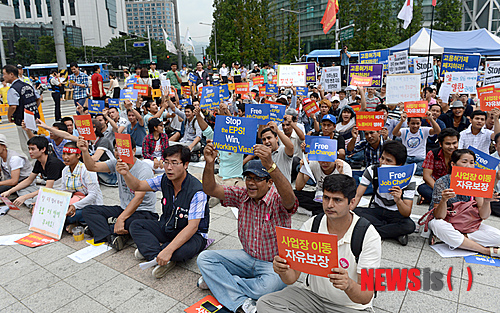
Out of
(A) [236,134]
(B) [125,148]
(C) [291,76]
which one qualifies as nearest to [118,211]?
(B) [125,148]

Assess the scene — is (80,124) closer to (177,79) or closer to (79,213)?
(79,213)

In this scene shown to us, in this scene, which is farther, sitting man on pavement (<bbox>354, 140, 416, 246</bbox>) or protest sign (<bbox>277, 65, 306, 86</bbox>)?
protest sign (<bbox>277, 65, 306, 86</bbox>)

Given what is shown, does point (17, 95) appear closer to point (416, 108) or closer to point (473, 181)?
point (416, 108)

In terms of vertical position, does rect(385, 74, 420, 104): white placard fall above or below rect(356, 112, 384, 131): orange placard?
above

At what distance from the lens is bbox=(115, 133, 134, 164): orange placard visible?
4258 mm

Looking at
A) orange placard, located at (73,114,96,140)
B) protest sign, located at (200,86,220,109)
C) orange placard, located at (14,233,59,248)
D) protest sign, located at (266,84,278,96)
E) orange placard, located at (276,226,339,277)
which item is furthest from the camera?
protest sign, located at (266,84,278,96)

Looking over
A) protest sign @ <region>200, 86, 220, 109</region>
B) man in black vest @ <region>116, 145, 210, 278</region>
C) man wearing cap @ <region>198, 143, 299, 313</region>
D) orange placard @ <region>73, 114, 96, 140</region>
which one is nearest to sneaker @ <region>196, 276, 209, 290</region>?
man wearing cap @ <region>198, 143, 299, 313</region>

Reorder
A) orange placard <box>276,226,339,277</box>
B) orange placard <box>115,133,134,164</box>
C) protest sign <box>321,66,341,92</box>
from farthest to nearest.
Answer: protest sign <box>321,66,341,92</box>
orange placard <box>115,133,134,164</box>
orange placard <box>276,226,339,277</box>

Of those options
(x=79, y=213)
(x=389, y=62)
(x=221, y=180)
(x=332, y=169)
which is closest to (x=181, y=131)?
(x=221, y=180)

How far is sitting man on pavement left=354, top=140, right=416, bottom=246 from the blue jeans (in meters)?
1.43

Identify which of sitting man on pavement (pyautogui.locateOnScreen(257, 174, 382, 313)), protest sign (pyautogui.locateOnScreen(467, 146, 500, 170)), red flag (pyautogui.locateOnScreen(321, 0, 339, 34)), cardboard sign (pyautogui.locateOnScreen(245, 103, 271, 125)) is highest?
red flag (pyautogui.locateOnScreen(321, 0, 339, 34))

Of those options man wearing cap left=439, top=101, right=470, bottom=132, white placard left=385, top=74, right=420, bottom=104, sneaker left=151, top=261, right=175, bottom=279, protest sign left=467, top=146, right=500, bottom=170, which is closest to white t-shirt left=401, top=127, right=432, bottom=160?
white placard left=385, top=74, right=420, bottom=104

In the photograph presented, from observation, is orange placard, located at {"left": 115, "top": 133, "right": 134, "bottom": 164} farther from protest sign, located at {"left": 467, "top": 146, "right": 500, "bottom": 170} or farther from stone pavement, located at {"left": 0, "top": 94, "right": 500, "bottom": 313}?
protest sign, located at {"left": 467, "top": 146, "right": 500, "bottom": 170}

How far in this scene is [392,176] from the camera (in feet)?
12.8
